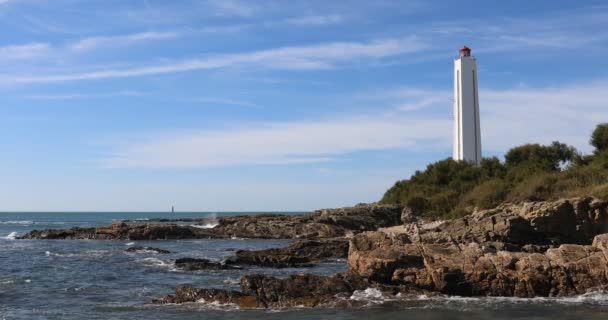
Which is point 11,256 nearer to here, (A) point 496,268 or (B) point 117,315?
(B) point 117,315

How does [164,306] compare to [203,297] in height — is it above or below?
below

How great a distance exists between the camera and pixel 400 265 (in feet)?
62.0

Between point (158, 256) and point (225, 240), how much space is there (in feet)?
54.3

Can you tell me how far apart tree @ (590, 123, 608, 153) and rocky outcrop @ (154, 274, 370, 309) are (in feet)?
98.0

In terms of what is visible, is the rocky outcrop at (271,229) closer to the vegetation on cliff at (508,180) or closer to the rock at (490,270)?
the vegetation on cliff at (508,180)

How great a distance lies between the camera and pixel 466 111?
5494cm

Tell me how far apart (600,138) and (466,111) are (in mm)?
13677

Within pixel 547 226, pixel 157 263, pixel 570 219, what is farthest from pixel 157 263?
pixel 570 219

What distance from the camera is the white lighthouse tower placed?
180ft

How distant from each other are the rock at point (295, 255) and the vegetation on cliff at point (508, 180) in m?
9.46

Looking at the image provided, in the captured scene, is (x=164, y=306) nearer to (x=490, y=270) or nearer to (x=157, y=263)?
(x=490, y=270)

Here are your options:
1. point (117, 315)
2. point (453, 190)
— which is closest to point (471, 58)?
point (453, 190)

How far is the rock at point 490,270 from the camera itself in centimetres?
1820

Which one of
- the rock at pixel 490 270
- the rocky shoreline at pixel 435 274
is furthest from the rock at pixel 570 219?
the rock at pixel 490 270
